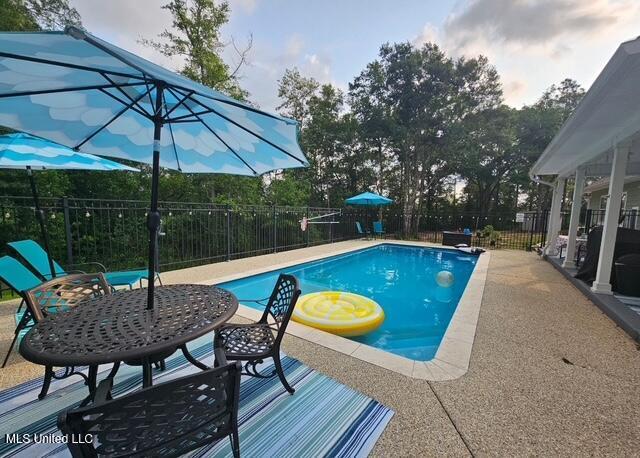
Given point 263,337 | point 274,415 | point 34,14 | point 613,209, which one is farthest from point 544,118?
point 34,14

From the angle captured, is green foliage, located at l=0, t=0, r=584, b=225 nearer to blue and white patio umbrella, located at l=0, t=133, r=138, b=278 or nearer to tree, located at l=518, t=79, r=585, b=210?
tree, located at l=518, t=79, r=585, b=210

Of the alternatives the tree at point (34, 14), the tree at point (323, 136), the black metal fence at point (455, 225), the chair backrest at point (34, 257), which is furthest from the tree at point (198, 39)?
the black metal fence at point (455, 225)

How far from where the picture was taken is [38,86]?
1.63m

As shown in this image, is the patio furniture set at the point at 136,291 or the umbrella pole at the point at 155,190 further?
the umbrella pole at the point at 155,190

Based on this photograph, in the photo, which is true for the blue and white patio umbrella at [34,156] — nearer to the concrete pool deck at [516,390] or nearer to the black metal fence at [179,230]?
the concrete pool deck at [516,390]

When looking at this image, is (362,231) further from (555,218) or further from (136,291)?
(136,291)

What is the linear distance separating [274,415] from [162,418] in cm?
100

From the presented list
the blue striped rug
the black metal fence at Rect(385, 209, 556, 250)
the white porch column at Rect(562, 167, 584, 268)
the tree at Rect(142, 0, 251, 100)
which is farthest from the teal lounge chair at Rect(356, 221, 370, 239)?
the blue striped rug

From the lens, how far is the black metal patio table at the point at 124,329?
48.8 inches

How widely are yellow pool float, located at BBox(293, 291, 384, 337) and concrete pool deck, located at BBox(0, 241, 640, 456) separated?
2.41ft

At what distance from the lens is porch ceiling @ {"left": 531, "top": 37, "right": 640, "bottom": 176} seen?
235cm

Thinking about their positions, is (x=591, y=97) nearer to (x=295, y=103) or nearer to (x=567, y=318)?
(x=567, y=318)

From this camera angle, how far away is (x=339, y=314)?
153 inches

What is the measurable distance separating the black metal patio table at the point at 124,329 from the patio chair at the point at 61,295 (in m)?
0.25
